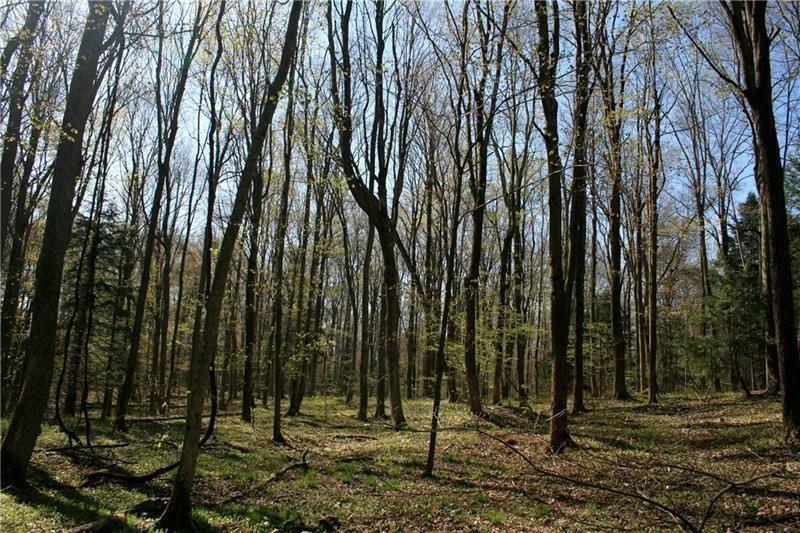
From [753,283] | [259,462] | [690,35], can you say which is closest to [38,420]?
[259,462]

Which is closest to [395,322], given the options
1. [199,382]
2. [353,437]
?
[353,437]

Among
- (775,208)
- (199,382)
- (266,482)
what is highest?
(775,208)

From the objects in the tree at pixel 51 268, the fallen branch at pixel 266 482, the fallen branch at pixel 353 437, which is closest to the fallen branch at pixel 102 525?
the fallen branch at pixel 266 482

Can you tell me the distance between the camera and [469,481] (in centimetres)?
914

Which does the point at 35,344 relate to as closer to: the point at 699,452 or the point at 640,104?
the point at 699,452

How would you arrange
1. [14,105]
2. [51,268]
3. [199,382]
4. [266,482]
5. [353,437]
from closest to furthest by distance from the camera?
[199,382], [51,268], [266,482], [14,105], [353,437]

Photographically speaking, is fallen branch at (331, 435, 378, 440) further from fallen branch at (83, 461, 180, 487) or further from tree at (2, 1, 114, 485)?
tree at (2, 1, 114, 485)

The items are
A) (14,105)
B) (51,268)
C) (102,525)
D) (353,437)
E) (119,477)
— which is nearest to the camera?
(102,525)

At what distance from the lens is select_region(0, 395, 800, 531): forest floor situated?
6.50m

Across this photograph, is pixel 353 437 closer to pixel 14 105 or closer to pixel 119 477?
pixel 119 477

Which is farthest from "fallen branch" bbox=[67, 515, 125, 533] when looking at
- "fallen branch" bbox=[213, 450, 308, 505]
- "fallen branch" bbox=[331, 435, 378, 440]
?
"fallen branch" bbox=[331, 435, 378, 440]

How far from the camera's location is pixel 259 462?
1096 cm

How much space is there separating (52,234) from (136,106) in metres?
16.9

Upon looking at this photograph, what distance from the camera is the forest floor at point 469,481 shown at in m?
6.50
